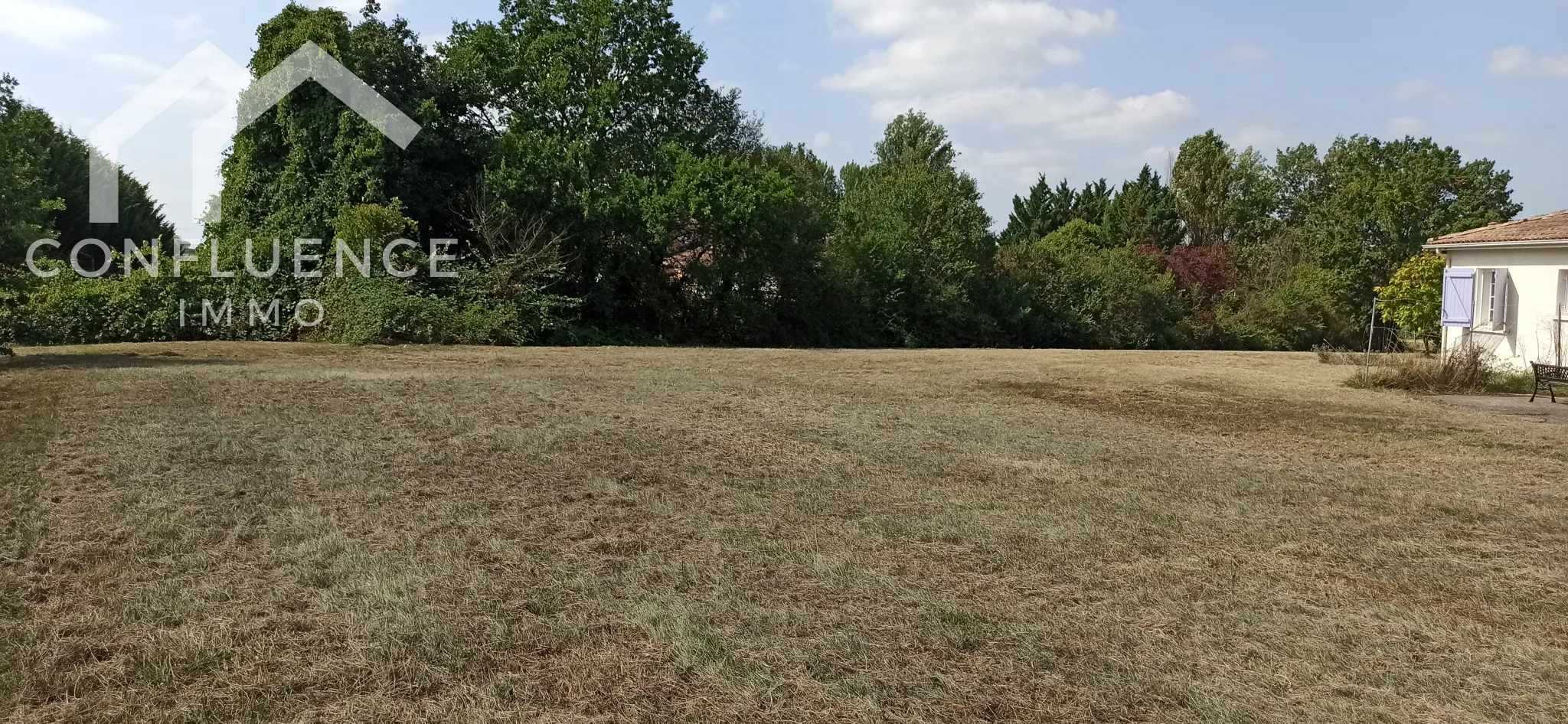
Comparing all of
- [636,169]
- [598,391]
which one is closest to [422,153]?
[636,169]

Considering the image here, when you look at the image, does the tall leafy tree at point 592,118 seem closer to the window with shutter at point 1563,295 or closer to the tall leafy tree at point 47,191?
the tall leafy tree at point 47,191

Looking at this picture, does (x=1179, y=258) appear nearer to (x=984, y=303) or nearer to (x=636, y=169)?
Answer: (x=984, y=303)

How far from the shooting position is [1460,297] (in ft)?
56.7

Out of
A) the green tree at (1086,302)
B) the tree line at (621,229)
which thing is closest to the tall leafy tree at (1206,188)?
the tree line at (621,229)

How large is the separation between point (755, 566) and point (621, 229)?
2022 centimetres

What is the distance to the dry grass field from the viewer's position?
364 centimetres

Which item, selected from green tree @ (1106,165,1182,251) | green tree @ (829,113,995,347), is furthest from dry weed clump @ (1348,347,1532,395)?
green tree @ (1106,165,1182,251)

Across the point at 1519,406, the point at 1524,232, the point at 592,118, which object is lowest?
the point at 1519,406

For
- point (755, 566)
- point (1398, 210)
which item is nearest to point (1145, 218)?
point (1398, 210)

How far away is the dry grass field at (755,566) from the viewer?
3.64m

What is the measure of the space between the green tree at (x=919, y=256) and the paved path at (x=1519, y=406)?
16020 millimetres

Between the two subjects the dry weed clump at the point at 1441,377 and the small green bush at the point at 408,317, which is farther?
the small green bush at the point at 408,317

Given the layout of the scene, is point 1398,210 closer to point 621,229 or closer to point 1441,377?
point 1441,377

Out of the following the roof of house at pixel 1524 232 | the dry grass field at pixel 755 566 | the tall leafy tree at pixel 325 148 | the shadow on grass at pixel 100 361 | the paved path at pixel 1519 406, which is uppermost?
the tall leafy tree at pixel 325 148
